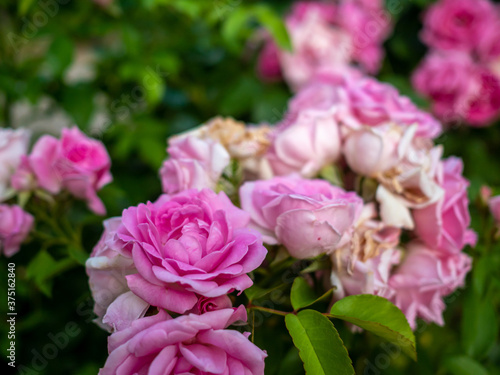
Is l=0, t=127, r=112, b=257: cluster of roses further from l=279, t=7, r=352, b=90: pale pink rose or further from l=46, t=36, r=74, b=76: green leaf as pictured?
l=279, t=7, r=352, b=90: pale pink rose

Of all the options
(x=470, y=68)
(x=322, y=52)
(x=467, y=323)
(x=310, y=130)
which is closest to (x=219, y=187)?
(x=310, y=130)

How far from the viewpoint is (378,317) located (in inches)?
18.8

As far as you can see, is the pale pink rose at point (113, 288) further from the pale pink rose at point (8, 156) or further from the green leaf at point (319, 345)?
the pale pink rose at point (8, 156)

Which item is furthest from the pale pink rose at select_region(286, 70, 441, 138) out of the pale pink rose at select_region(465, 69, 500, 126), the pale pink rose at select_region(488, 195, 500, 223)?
the pale pink rose at select_region(465, 69, 500, 126)

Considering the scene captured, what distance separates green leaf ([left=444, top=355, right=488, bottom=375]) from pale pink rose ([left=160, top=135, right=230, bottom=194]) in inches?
16.0

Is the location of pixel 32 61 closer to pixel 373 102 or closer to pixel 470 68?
pixel 373 102

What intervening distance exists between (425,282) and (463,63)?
0.86 meters

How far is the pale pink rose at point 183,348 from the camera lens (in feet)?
1.33

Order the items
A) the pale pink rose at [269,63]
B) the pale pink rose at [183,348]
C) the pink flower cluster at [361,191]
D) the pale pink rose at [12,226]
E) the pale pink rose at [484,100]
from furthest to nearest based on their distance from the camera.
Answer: the pale pink rose at [269,63] < the pale pink rose at [484,100] < the pale pink rose at [12,226] < the pink flower cluster at [361,191] < the pale pink rose at [183,348]

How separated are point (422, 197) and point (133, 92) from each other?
2.60ft

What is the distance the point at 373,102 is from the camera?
69 centimetres

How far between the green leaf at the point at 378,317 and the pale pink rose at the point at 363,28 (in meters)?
0.97

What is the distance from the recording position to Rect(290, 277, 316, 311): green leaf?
503 mm

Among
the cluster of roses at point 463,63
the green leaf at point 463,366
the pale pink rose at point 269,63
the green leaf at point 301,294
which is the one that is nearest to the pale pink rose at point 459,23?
the cluster of roses at point 463,63
